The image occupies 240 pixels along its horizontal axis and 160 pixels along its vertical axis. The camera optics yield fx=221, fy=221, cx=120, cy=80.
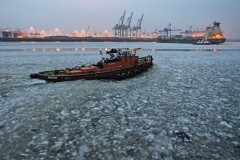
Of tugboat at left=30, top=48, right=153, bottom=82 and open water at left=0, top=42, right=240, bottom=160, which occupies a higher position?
tugboat at left=30, top=48, right=153, bottom=82

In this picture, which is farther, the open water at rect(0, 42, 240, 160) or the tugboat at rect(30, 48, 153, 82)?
the tugboat at rect(30, 48, 153, 82)

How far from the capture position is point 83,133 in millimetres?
9539

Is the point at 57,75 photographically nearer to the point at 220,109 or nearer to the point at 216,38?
the point at 220,109

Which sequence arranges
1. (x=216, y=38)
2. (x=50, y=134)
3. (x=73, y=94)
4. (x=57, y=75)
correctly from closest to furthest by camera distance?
(x=50, y=134)
(x=73, y=94)
(x=57, y=75)
(x=216, y=38)

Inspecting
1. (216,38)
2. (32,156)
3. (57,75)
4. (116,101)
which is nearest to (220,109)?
(116,101)

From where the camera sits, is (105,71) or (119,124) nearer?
(119,124)

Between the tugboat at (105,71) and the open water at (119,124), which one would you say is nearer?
the open water at (119,124)

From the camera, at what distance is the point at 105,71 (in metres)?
22.9

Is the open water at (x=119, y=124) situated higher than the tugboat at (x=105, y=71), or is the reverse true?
the tugboat at (x=105, y=71)

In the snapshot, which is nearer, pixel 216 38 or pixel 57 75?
pixel 57 75

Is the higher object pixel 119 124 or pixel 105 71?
pixel 105 71

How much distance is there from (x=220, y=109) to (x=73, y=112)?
8.54m

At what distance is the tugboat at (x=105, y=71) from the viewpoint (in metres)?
21.9

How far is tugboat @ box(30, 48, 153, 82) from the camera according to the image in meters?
21.9
